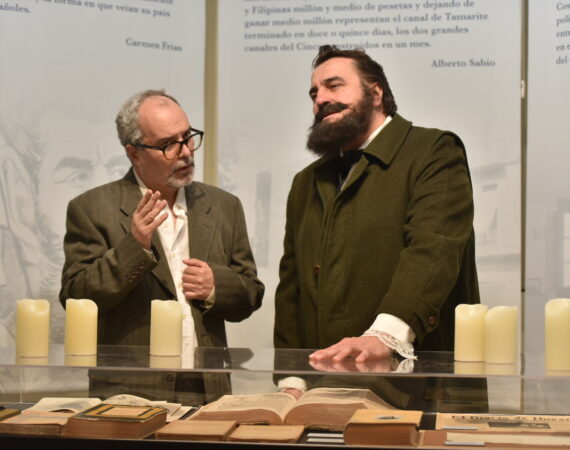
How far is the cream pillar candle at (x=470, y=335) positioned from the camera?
8.71ft

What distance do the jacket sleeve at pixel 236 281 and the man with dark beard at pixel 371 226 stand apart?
0.20m

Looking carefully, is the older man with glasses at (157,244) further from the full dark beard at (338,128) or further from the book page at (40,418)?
the book page at (40,418)

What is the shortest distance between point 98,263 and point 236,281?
1.97 feet

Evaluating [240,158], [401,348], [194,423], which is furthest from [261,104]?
[194,423]

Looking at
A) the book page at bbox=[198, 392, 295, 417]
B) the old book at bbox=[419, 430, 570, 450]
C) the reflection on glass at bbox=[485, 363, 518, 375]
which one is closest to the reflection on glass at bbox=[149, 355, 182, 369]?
the book page at bbox=[198, 392, 295, 417]

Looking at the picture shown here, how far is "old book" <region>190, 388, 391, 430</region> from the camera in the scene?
2238 millimetres

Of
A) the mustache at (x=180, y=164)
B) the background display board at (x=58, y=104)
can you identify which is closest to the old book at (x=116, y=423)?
the mustache at (x=180, y=164)

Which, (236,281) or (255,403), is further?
(236,281)

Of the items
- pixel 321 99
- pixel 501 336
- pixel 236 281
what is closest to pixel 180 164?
pixel 236 281

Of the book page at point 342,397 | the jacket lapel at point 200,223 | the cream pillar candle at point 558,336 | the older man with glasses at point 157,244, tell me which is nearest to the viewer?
the book page at point 342,397

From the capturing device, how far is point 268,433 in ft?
7.10

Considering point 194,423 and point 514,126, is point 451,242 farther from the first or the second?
point 514,126

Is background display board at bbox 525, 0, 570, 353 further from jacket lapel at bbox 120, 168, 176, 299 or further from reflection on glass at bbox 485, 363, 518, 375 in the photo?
reflection on glass at bbox 485, 363, 518, 375

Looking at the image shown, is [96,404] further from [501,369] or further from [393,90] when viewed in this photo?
[393,90]
